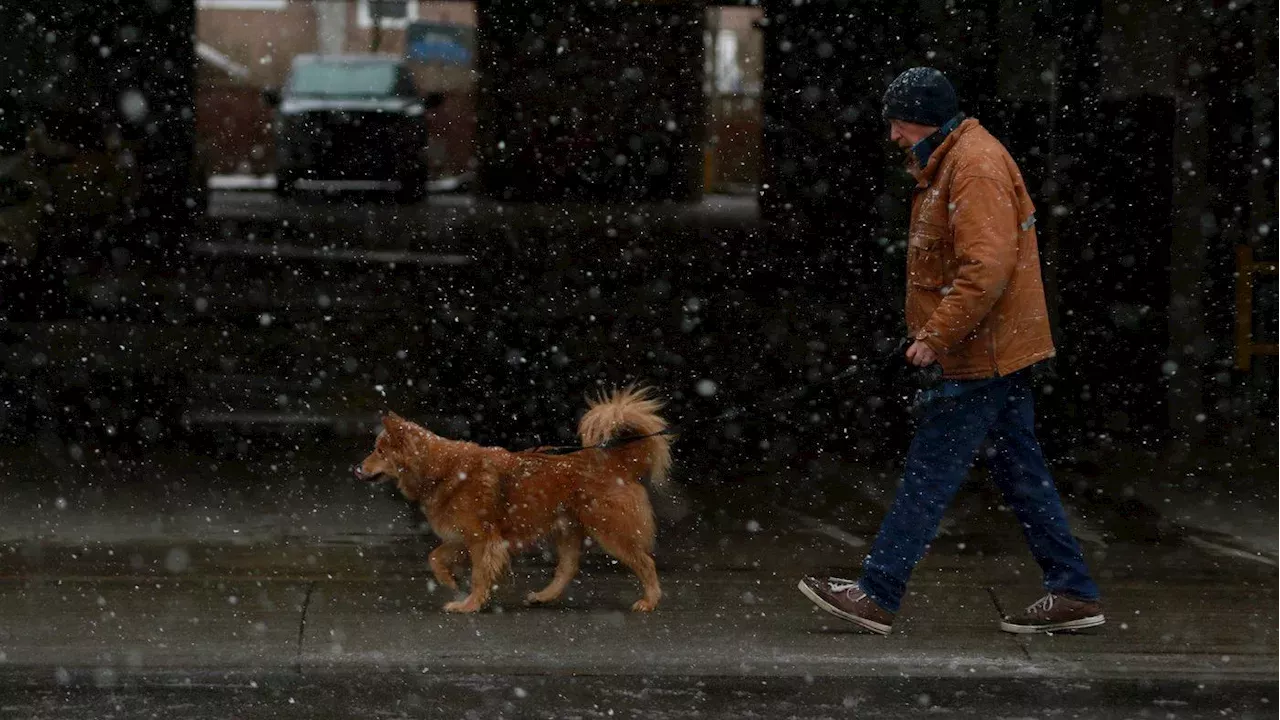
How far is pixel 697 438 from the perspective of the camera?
10.8 m

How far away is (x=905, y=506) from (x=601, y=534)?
1.06m

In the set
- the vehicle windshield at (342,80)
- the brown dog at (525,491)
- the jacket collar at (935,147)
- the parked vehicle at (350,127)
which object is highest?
the jacket collar at (935,147)

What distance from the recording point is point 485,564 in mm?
6422

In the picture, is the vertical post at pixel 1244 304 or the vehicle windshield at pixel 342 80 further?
the vehicle windshield at pixel 342 80

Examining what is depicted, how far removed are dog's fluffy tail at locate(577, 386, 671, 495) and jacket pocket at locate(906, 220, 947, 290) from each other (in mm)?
1012

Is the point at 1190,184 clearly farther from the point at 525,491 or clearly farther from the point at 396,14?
the point at 396,14

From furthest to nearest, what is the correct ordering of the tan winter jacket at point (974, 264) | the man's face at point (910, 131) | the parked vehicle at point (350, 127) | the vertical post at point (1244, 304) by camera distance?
1. the parked vehicle at point (350, 127)
2. the vertical post at point (1244, 304)
3. the man's face at point (910, 131)
4. the tan winter jacket at point (974, 264)

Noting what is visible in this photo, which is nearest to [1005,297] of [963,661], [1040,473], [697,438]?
[1040,473]

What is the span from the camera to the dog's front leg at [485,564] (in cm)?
642

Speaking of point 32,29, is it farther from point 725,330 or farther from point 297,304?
point 725,330

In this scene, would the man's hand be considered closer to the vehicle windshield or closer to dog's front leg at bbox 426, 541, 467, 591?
dog's front leg at bbox 426, 541, 467, 591

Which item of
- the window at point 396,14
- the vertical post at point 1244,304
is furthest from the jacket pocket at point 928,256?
the window at point 396,14

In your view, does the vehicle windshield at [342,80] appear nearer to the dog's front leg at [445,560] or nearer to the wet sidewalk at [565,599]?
the wet sidewalk at [565,599]

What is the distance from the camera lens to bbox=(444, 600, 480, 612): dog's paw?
6.49 metres
